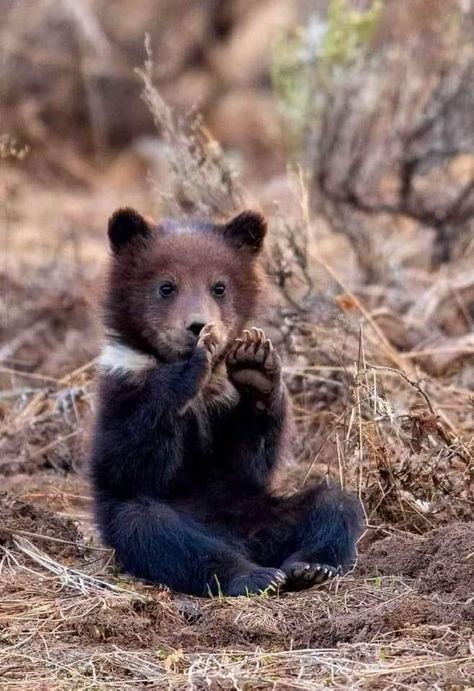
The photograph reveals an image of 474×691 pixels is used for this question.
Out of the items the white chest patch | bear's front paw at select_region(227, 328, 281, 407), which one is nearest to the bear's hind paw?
bear's front paw at select_region(227, 328, 281, 407)

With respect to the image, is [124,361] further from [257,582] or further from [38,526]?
[257,582]

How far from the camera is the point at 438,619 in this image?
4656mm

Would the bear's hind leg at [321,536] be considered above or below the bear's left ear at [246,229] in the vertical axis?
below

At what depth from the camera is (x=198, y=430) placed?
239 inches

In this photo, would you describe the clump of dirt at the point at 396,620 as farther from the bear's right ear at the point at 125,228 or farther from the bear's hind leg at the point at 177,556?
the bear's right ear at the point at 125,228

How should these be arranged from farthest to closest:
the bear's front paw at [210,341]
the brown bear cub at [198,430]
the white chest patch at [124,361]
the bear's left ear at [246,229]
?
the bear's left ear at [246,229] → the white chest patch at [124,361] → the bear's front paw at [210,341] → the brown bear cub at [198,430]

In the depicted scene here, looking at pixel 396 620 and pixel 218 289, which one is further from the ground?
pixel 218 289

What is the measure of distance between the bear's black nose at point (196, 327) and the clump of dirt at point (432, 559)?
1.20 metres

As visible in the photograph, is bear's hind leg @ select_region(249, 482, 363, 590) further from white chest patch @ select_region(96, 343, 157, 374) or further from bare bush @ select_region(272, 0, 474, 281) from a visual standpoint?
bare bush @ select_region(272, 0, 474, 281)

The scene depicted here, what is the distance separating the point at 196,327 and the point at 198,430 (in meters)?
0.53

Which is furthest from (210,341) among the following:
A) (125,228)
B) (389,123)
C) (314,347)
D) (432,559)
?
(389,123)

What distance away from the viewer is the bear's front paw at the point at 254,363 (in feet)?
19.4

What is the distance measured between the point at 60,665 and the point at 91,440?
1740 millimetres

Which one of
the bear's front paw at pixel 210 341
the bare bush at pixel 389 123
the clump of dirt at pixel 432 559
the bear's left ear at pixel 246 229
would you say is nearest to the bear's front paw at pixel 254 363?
the bear's front paw at pixel 210 341
